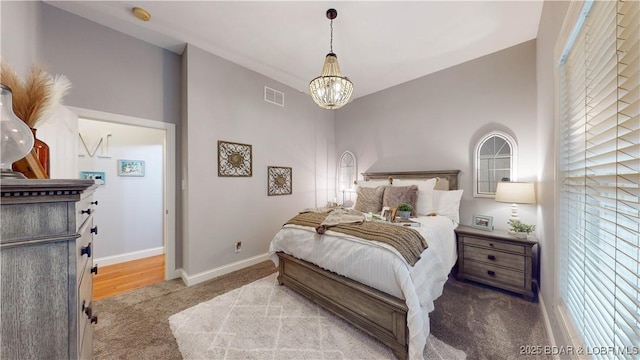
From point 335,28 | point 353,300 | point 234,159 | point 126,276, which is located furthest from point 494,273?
point 126,276

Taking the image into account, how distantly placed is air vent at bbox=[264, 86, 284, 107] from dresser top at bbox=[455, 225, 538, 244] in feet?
10.7

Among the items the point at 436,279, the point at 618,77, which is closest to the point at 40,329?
the point at 618,77

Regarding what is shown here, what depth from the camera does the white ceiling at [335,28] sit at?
2.21 metres

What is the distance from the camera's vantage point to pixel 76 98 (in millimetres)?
2312

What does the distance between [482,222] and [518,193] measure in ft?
1.87

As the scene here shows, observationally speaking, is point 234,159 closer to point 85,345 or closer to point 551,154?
point 85,345

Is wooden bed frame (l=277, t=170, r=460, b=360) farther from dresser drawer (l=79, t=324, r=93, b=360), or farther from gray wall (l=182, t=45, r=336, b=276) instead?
dresser drawer (l=79, t=324, r=93, b=360)

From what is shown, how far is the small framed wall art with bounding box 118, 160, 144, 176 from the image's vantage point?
3.55 meters

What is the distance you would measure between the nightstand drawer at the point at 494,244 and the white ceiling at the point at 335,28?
2413mm

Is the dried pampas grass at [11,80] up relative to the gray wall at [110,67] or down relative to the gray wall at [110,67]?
down

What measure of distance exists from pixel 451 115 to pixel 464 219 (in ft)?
5.07

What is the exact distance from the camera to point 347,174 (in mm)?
4738

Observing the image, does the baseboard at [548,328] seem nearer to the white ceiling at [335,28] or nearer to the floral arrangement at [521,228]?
the floral arrangement at [521,228]

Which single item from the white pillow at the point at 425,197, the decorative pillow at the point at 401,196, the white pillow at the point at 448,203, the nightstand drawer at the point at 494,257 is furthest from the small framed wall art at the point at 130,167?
the nightstand drawer at the point at 494,257
